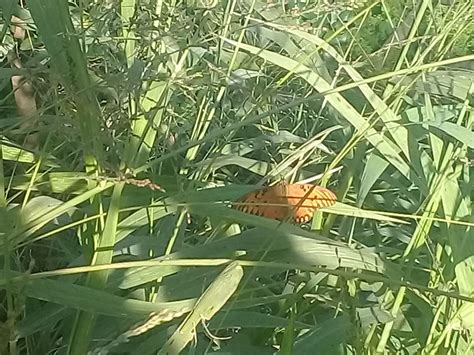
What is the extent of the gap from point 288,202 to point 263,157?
360 millimetres

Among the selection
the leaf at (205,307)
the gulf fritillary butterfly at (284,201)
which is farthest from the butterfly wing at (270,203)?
the leaf at (205,307)

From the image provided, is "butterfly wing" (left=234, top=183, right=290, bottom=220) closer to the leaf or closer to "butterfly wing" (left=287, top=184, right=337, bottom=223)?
"butterfly wing" (left=287, top=184, right=337, bottom=223)

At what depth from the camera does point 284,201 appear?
507 millimetres

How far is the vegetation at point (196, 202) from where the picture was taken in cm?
47

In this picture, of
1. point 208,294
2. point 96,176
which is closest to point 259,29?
point 96,176

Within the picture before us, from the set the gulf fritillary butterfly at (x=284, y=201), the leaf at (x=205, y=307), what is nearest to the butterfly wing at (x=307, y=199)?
the gulf fritillary butterfly at (x=284, y=201)

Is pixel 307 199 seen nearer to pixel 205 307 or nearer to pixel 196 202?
pixel 196 202

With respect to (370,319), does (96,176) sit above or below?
above

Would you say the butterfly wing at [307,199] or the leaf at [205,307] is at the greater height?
the leaf at [205,307]

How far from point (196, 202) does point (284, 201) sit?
0.06 metres

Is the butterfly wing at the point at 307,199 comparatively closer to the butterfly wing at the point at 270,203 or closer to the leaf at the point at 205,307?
the butterfly wing at the point at 270,203

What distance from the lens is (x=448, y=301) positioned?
571 mm

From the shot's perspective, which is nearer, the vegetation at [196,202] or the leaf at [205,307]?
the leaf at [205,307]

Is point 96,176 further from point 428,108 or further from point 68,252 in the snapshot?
point 428,108
